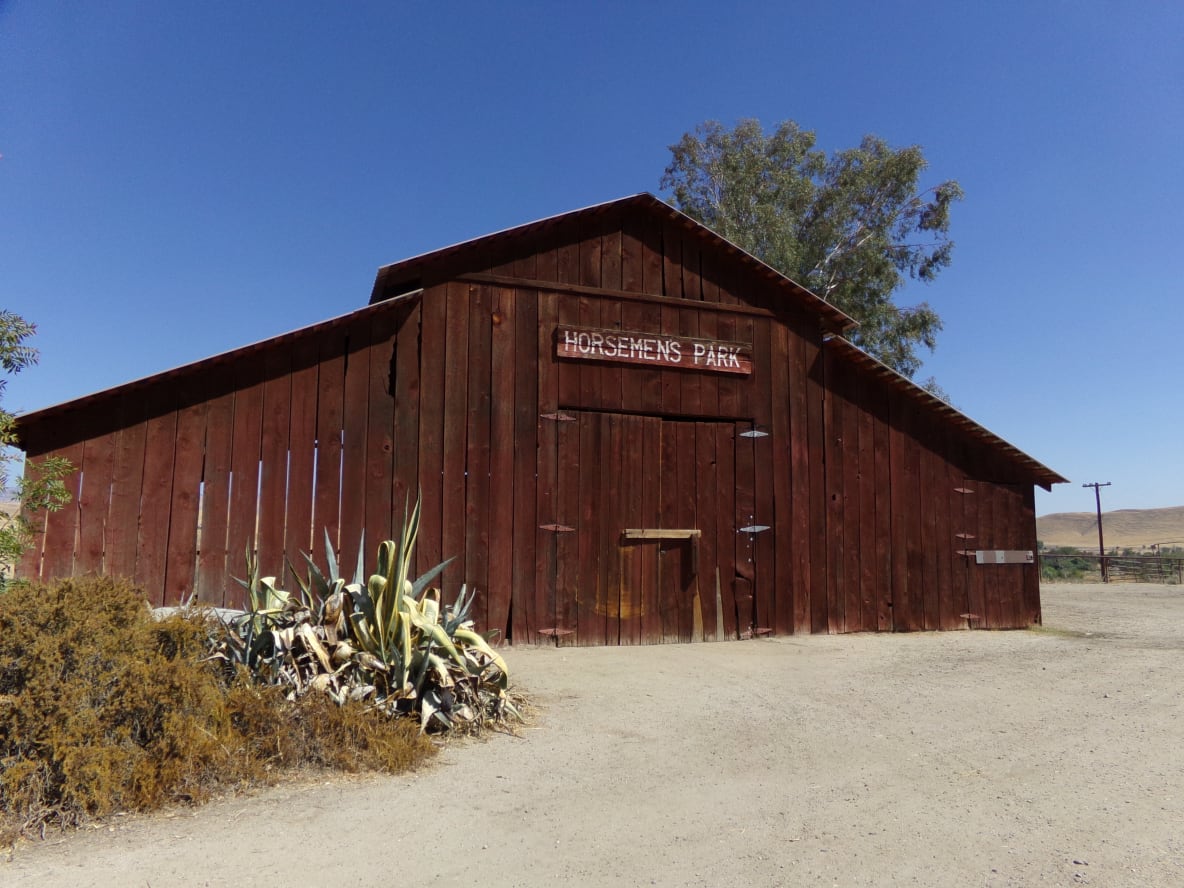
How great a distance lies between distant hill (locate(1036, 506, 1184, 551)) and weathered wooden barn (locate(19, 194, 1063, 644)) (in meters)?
97.1

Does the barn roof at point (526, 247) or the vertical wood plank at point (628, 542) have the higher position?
the barn roof at point (526, 247)

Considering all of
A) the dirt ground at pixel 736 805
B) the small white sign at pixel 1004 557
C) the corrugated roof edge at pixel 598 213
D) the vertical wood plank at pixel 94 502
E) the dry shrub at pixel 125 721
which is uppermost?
the corrugated roof edge at pixel 598 213

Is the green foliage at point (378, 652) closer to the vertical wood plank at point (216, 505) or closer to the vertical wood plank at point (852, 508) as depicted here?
the vertical wood plank at point (216, 505)

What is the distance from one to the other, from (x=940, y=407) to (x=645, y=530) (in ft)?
16.5

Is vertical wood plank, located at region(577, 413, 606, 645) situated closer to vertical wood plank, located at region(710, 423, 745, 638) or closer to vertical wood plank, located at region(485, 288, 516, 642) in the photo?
vertical wood plank, located at region(485, 288, 516, 642)

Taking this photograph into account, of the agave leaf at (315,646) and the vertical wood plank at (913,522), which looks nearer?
the agave leaf at (315,646)

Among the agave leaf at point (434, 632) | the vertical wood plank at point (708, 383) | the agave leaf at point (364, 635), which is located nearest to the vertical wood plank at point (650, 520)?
the vertical wood plank at point (708, 383)

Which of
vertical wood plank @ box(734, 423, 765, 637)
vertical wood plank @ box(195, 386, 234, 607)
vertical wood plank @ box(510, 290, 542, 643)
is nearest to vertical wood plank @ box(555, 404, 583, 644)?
vertical wood plank @ box(510, 290, 542, 643)

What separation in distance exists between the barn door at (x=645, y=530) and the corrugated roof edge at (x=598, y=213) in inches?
Answer: 91.0

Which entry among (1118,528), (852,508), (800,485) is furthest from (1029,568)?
(1118,528)

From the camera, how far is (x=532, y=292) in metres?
10.9

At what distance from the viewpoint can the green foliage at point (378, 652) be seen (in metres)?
5.65

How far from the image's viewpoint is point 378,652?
5926 millimetres

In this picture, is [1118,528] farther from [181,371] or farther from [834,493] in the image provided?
→ [181,371]
